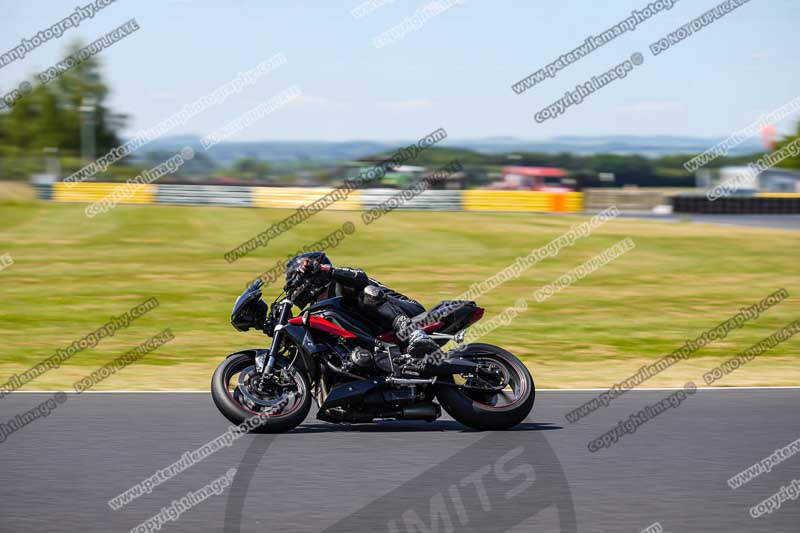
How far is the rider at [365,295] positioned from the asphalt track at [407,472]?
0.72 m

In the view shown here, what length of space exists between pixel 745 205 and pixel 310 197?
16.9 m

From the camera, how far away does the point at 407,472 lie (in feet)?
22.4

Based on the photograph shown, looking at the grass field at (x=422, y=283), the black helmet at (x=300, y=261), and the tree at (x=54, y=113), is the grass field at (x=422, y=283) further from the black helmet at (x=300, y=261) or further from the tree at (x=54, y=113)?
the tree at (x=54, y=113)

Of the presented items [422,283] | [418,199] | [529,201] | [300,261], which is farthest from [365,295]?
[529,201]

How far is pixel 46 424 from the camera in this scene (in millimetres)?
8266

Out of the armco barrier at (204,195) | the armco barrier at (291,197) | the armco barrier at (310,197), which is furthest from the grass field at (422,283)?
the armco barrier at (204,195)

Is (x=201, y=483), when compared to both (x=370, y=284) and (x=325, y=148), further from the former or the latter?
(x=325, y=148)

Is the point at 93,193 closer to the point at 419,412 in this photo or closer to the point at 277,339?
the point at 277,339

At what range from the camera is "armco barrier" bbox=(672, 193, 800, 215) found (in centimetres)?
4203

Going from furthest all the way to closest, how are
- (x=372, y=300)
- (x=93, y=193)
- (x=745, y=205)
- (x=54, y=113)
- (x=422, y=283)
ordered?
1. (x=54, y=113)
2. (x=93, y=193)
3. (x=745, y=205)
4. (x=422, y=283)
5. (x=372, y=300)

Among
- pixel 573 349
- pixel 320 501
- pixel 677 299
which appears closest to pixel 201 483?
pixel 320 501

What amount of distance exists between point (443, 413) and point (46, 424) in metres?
3.13

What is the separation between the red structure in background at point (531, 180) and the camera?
4928cm

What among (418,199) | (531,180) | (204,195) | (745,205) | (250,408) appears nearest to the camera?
(250,408)
